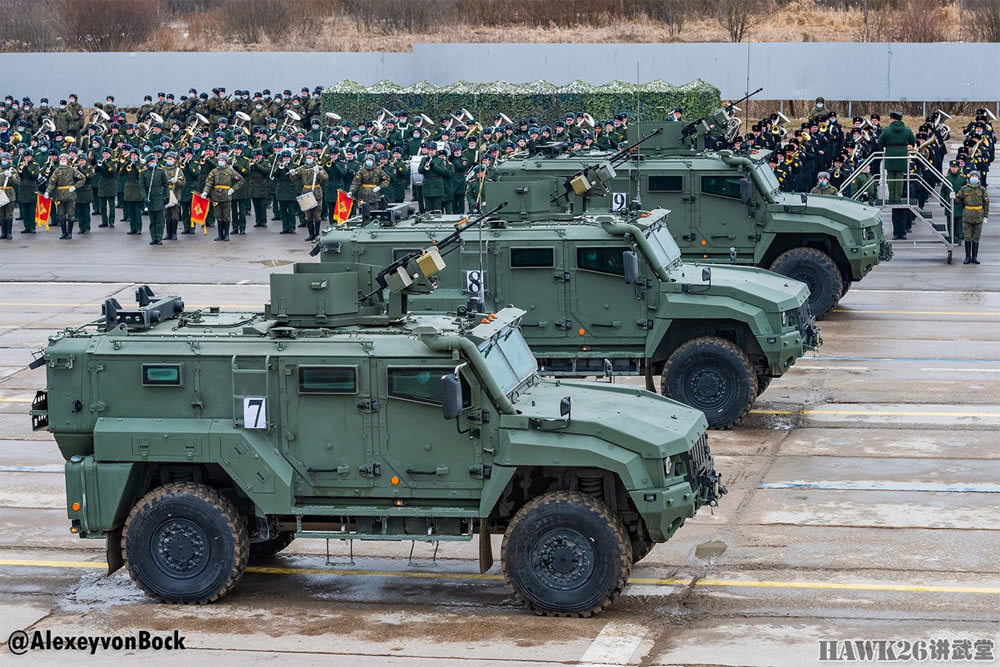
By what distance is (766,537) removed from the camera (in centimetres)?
1270

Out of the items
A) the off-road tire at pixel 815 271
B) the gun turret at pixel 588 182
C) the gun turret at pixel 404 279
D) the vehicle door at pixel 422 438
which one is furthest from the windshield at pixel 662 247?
the vehicle door at pixel 422 438

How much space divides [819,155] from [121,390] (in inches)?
871

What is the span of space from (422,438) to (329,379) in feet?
2.44

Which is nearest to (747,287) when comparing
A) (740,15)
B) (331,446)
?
(331,446)

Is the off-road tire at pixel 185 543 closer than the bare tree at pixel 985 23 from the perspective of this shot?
Yes

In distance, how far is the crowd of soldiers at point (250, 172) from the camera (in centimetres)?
3048

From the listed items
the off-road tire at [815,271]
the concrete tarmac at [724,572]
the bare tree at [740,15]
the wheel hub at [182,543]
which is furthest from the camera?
the bare tree at [740,15]

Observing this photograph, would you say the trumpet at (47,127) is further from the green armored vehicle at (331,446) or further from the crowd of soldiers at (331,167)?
the green armored vehicle at (331,446)

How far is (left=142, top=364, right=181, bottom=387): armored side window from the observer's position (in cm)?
1109

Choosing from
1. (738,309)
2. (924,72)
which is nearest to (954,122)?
(924,72)

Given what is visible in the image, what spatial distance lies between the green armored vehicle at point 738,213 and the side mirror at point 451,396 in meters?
10.9

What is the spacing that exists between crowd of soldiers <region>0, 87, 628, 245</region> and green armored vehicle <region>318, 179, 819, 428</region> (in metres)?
12.1

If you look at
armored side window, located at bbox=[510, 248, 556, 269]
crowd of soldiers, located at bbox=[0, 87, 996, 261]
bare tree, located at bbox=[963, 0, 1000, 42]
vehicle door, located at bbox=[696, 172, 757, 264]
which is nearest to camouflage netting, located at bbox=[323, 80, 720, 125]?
crowd of soldiers, located at bbox=[0, 87, 996, 261]

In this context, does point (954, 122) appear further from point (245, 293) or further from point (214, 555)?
point (214, 555)
